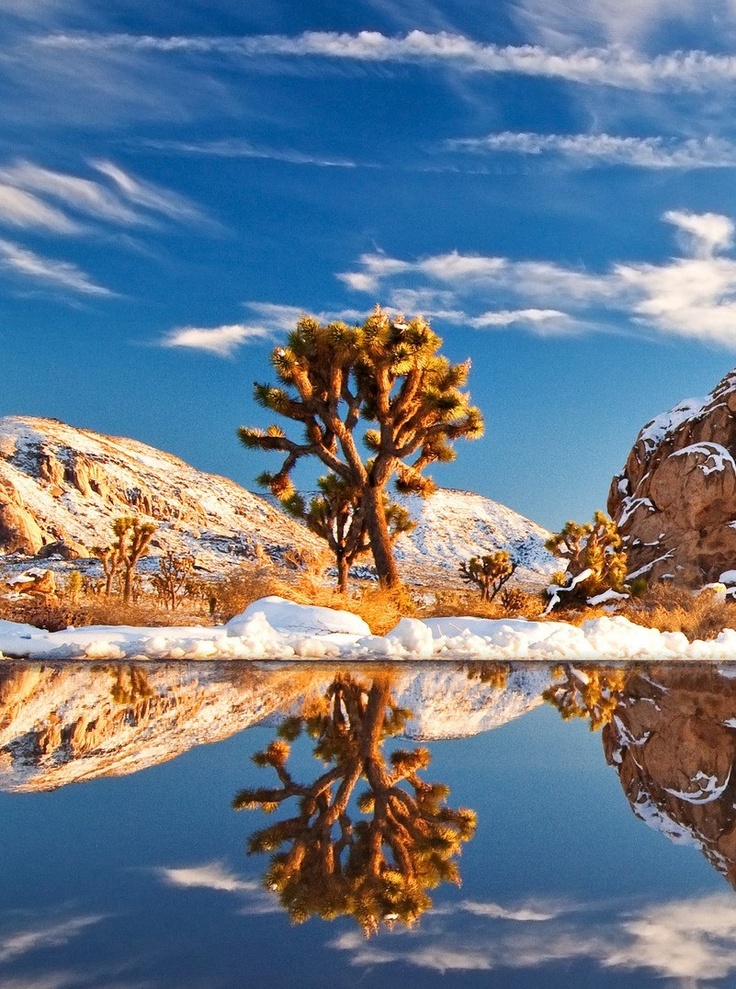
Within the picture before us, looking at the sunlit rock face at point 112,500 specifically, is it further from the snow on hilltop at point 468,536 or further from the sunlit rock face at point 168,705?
the sunlit rock face at point 168,705

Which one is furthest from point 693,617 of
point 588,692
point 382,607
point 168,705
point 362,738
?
point 362,738

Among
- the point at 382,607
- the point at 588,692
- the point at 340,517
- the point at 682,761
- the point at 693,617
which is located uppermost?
the point at 340,517

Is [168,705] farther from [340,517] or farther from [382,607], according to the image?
[340,517]

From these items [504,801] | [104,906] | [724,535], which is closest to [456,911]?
[104,906]

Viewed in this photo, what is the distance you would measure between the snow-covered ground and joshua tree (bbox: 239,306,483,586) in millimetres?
4432

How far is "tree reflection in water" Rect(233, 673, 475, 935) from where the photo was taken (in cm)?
283

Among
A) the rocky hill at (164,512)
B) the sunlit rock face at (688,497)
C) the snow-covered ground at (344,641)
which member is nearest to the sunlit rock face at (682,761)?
the snow-covered ground at (344,641)

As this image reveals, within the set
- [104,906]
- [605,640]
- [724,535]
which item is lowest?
[104,906]

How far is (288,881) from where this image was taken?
118 inches

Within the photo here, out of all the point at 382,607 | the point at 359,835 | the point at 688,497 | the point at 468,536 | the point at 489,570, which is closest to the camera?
the point at 359,835

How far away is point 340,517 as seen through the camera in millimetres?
22672

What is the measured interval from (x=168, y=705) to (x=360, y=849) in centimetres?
419

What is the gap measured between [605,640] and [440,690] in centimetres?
633

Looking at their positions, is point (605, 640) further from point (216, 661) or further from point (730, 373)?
point (730, 373)
